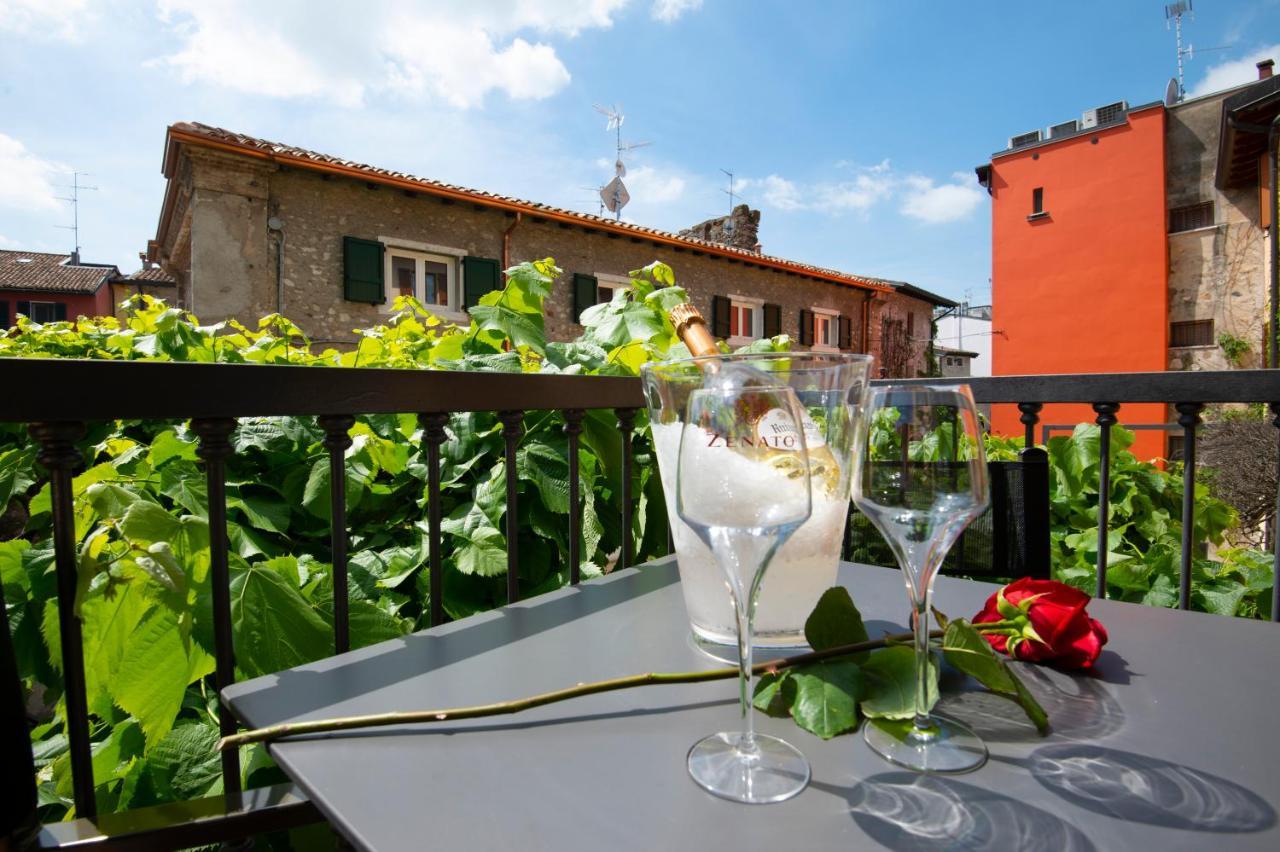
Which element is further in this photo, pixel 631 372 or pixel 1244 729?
pixel 631 372

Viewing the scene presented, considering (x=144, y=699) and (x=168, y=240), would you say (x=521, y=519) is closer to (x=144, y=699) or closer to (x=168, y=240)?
(x=144, y=699)

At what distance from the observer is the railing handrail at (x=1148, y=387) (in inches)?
48.9

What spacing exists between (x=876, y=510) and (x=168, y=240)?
14.7 m

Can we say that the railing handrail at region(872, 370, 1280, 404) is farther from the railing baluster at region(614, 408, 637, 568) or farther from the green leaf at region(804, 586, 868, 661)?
the green leaf at region(804, 586, 868, 661)

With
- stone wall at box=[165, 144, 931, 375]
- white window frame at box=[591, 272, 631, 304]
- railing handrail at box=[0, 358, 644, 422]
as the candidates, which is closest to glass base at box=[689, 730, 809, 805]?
railing handrail at box=[0, 358, 644, 422]

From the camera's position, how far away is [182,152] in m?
8.38

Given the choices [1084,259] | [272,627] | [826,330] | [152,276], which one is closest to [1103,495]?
[272,627]

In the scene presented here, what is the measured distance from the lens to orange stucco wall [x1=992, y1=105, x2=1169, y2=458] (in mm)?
14336

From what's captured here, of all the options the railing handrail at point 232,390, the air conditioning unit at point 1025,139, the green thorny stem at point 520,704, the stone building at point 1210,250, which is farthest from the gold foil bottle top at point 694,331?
the air conditioning unit at point 1025,139

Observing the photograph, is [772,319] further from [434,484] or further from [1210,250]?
[434,484]

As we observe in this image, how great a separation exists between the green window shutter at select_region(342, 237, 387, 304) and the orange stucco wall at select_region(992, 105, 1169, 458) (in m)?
14.1

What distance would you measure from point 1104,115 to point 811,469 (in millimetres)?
19587

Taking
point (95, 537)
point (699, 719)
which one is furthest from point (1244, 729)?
point (95, 537)

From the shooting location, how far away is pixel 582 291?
1166 centimetres
